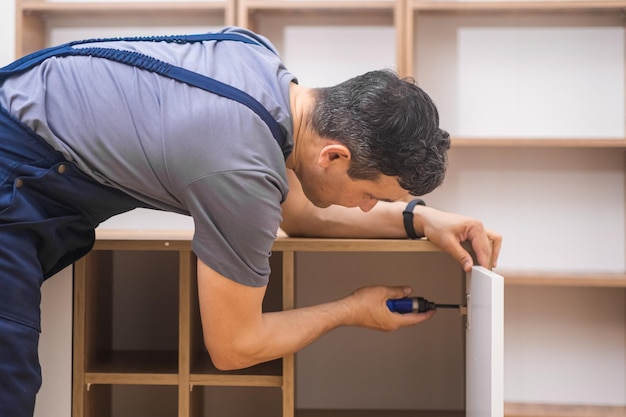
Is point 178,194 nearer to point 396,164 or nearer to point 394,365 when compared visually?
Result: point 396,164

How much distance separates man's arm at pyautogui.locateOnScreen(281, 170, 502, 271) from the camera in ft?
4.04

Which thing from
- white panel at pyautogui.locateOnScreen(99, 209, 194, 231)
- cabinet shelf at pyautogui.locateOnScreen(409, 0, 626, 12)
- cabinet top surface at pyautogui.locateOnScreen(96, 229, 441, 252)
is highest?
cabinet shelf at pyautogui.locateOnScreen(409, 0, 626, 12)

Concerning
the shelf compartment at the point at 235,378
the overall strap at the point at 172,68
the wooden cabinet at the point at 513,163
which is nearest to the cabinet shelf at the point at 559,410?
the wooden cabinet at the point at 513,163

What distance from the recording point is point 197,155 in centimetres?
96

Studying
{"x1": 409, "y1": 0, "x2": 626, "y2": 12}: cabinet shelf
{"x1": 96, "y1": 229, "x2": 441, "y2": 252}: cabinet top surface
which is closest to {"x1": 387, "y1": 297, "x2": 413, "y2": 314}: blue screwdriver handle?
{"x1": 96, "y1": 229, "x2": 441, "y2": 252}: cabinet top surface

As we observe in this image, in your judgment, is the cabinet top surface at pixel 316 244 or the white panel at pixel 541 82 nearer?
the cabinet top surface at pixel 316 244

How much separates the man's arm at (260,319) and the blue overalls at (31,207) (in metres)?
0.22

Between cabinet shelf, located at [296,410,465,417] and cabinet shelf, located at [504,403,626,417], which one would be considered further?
cabinet shelf, located at [504,403,626,417]

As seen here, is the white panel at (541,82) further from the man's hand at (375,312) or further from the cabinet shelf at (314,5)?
the man's hand at (375,312)

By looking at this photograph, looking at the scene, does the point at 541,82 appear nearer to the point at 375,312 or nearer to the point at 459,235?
the point at 459,235

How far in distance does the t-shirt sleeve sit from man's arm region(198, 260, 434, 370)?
0.02 metres

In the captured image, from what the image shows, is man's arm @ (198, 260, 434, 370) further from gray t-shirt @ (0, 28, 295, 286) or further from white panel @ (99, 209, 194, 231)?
white panel @ (99, 209, 194, 231)

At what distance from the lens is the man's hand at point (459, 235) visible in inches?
48.2

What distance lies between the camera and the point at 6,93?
102 cm
